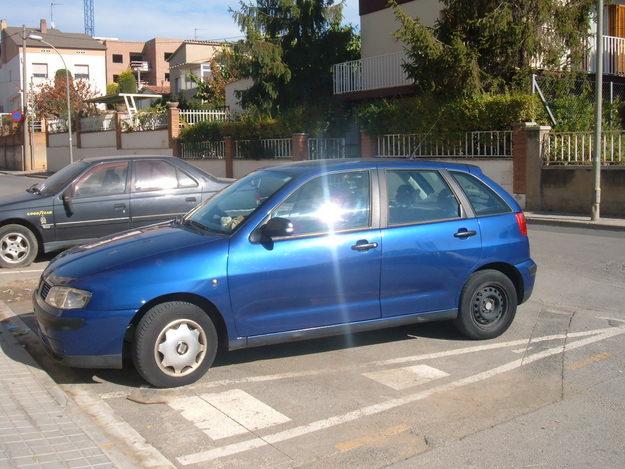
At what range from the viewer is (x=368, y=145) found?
2269 cm

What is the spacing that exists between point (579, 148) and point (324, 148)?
9437mm

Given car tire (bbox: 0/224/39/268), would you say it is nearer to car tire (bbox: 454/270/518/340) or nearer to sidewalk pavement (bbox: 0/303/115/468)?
sidewalk pavement (bbox: 0/303/115/468)

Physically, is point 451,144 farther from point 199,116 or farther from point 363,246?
point 199,116

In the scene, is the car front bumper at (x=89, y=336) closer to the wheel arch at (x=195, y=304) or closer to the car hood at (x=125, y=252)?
the wheel arch at (x=195, y=304)

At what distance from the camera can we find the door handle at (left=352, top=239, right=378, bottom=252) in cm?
576

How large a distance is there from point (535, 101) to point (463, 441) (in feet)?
51.1

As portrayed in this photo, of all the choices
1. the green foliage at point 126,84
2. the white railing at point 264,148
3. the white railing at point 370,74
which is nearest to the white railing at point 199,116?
the white railing at point 264,148

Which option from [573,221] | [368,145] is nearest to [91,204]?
[573,221]

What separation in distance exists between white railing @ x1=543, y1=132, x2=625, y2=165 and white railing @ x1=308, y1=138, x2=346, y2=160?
325 inches

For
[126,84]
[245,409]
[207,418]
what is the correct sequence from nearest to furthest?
[207,418] < [245,409] < [126,84]

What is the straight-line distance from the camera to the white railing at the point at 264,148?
84.6 ft

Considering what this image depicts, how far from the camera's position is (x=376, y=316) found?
5934 millimetres

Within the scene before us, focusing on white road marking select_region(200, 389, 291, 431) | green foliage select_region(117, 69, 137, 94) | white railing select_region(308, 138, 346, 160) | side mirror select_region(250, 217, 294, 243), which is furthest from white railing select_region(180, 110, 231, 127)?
green foliage select_region(117, 69, 137, 94)

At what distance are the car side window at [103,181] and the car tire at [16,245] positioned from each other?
0.88 m
